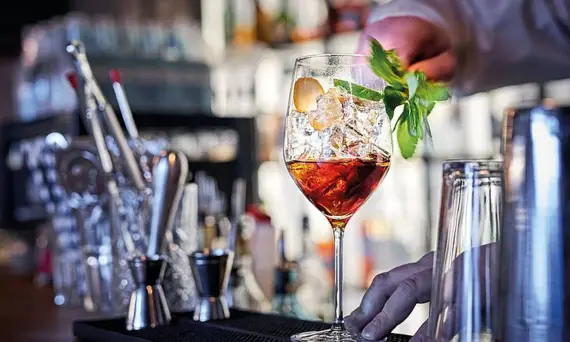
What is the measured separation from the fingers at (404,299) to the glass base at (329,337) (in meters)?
0.04

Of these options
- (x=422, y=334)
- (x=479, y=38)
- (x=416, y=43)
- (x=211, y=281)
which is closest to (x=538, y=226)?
(x=422, y=334)

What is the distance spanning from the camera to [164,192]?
50.6 inches

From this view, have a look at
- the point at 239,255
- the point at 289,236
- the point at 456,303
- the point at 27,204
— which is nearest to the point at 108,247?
the point at 239,255

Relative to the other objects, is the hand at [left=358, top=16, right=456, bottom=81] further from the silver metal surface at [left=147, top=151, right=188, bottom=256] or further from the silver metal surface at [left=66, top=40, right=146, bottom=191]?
the silver metal surface at [left=66, top=40, right=146, bottom=191]

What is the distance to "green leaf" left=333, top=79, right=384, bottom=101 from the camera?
937 millimetres

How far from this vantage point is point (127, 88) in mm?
4020

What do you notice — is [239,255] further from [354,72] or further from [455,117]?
[455,117]

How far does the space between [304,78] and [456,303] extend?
395 millimetres

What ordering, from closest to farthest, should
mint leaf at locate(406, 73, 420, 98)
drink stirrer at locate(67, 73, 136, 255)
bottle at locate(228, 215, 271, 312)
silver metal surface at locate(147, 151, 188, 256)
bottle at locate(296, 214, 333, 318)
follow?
mint leaf at locate(406, 73, 420, 98) < silver metal surface at locate(147, 151, 188, 256) < drink stirrer at locate(67, 73, 136, 255) < bottle at locate(228, 215, 271, 312) < bottle at locate(296, 214, 333, 318)

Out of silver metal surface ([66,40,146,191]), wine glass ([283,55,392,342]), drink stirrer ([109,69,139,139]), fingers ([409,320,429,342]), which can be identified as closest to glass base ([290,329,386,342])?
wine glass ([283,55,392,342])

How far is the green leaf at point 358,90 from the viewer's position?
94cm

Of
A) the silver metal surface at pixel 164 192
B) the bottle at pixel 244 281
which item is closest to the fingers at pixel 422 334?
the silver metal surface at pixel 164 192

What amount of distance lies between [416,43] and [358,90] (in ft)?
0.86

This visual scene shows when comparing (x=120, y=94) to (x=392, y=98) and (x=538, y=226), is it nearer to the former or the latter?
(x=392, y=98)
